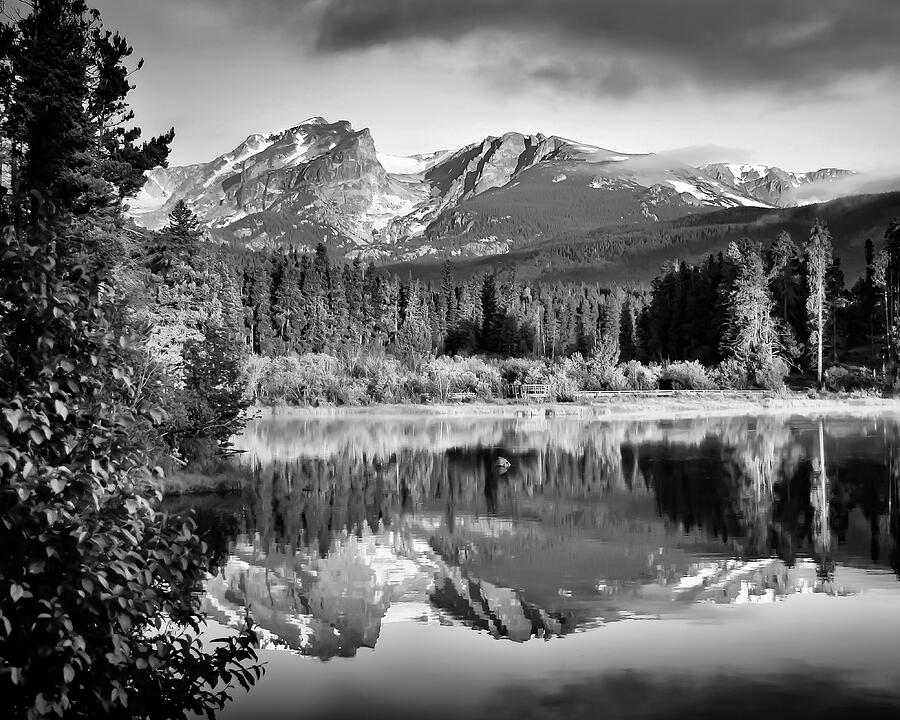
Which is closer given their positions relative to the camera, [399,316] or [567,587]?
[567,587]

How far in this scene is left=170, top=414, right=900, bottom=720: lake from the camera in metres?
11.9

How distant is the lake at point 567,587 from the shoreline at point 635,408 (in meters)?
29.9

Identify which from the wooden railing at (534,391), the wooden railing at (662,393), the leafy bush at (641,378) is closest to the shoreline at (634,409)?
the wooden railing at (662,393)

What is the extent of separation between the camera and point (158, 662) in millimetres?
8055

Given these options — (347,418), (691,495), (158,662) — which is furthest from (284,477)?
(347,418)

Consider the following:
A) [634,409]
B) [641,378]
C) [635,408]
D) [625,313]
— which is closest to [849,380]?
[641,378]

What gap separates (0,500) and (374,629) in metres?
8.46

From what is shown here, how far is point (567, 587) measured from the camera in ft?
57.3

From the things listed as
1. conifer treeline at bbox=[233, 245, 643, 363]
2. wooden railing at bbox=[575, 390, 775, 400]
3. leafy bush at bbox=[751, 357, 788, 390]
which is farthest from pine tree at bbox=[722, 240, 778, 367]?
conifer treeline at bbox=[233, 245, 643, 363]

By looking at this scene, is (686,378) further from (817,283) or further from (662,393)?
(817,283)

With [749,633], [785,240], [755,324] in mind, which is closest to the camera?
[749,633]

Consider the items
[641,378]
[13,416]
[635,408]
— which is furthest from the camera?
[641,378]

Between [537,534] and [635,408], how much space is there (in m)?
47.8

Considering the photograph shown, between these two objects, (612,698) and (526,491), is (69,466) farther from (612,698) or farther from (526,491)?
(526,491)
